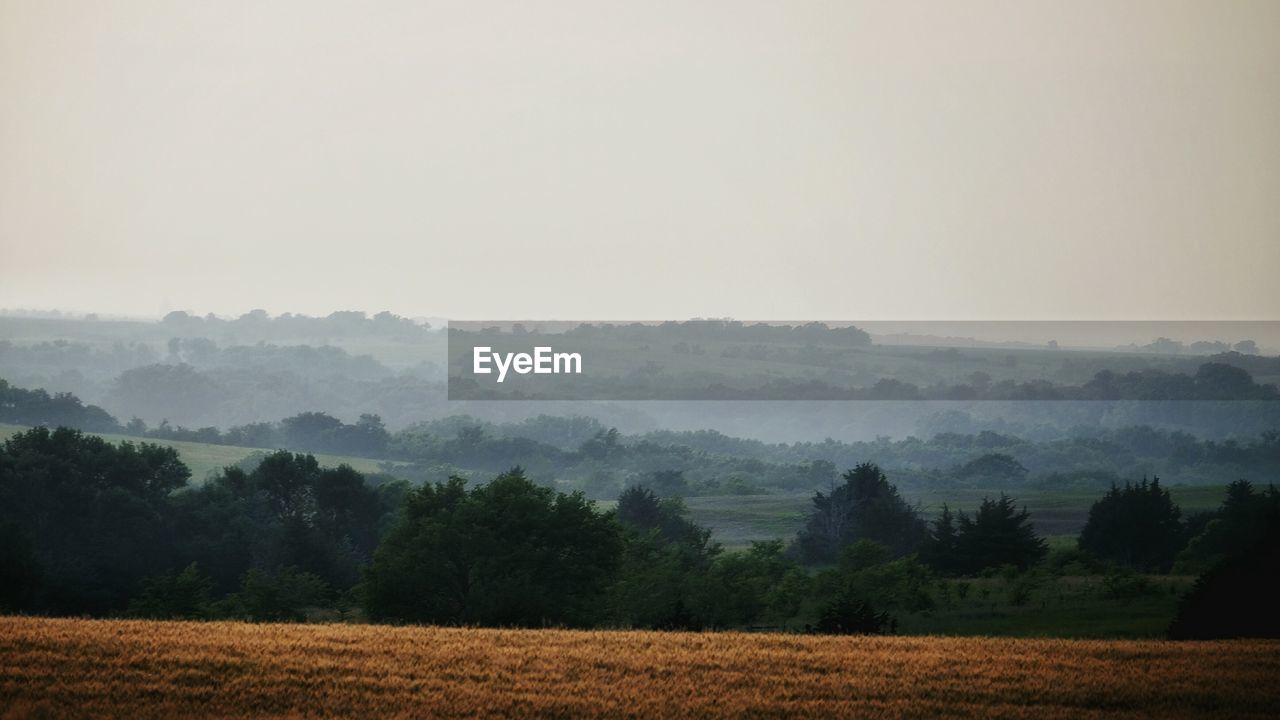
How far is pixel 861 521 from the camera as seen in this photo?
108500 millimetres

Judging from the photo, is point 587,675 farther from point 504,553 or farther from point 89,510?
point 89,510

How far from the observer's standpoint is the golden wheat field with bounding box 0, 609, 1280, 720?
22125 millimetres

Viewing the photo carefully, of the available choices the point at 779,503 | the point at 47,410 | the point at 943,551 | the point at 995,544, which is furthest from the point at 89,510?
the point at 47,410

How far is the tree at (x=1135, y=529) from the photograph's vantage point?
3625 inches

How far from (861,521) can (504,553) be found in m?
57.7

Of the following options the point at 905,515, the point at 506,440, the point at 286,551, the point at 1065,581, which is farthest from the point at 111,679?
the point at 506,440

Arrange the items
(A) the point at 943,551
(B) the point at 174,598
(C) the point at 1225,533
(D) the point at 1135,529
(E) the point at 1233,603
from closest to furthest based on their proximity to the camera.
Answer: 1. (E) the point at 1233,603
2. (B) the point at 174,598
3. (C) the point at 1225,533
4. (A) the point at 943,551
5. (D) the point at 1135,529

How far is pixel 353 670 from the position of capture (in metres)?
24.6

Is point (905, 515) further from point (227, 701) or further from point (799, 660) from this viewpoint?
point (227, 701)

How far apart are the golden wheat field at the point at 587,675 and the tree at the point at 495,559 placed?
21319 millimetres

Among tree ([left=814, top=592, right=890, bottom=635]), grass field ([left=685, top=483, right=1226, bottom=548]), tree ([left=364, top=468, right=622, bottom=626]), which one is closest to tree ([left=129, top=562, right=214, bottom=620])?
tree ([left=364, top=468, right=622, bottom=626])

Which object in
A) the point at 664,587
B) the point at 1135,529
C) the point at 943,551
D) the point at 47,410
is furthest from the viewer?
the point at 47,410

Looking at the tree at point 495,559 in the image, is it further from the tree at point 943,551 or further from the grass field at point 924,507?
the grass field at point 924,507

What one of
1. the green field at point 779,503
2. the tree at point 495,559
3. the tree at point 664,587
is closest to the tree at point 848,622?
the tree at point 664,587
